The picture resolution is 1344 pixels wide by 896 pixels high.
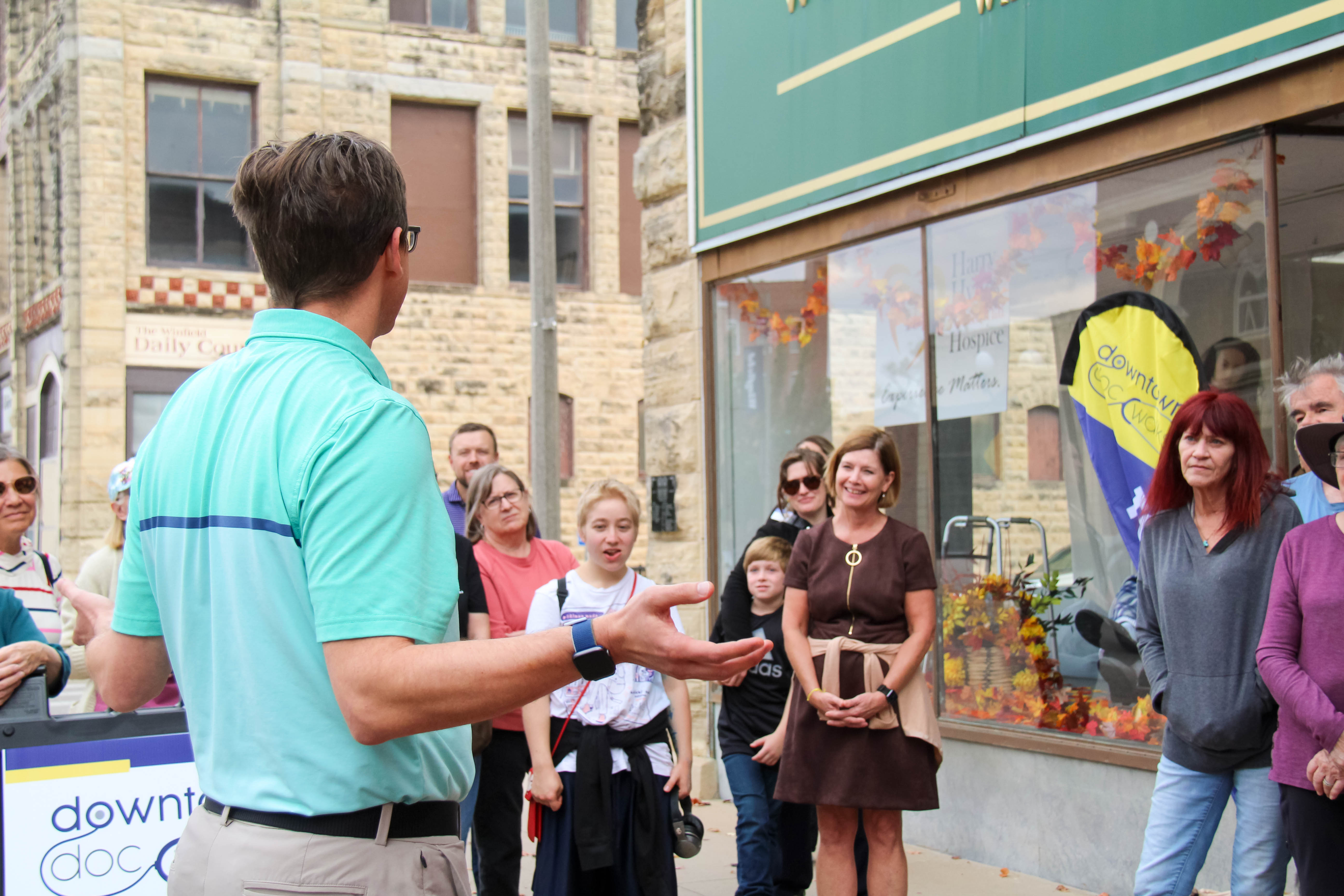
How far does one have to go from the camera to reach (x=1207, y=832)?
4.12 meters

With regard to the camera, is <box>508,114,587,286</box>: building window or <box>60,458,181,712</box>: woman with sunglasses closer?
<box>60,458,181,712</box>: woman with sunglasses

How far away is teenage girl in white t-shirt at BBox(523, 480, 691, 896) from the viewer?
4598 mm

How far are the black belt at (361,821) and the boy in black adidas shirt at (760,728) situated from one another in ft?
11.7

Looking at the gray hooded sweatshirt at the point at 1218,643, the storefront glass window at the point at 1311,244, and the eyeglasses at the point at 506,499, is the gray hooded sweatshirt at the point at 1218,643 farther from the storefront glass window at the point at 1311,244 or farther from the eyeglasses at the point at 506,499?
the eyeglasses at the point at 506,499

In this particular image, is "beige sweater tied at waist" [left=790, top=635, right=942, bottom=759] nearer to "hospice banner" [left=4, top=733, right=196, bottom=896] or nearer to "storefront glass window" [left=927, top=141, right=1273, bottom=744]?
"storefront glass window" [left=927, top=141, right=1273, bottom=744]

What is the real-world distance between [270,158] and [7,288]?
2565 centimetres

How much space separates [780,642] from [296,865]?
4.02 m

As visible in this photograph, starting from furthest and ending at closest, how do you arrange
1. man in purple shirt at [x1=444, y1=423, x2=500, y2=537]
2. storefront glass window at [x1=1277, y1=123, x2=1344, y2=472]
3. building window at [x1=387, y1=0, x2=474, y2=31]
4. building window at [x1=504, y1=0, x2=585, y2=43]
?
building window at [x1=504, y1=0, x2=585, y2=43] → building window at [x1=387, y1=0, x2=474, y2=31] → man in purple shirt at [x1=444, y1=423, x2=500, y2=537] → storefront glass window at [x1=1277, y1=123, x2=1344, y2=472]

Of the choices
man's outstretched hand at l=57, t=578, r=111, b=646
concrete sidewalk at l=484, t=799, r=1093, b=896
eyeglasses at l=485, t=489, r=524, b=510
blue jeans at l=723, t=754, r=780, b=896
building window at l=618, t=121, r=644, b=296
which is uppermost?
building window at l=618, t=121, r=644, b=296

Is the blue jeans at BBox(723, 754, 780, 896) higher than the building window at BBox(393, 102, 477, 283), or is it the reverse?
the building window at BBox(393, 102, 477, 283)

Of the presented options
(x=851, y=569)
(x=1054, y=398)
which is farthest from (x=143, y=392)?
(x=851, y=569)

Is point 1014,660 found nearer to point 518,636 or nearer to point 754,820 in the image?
point 754,820

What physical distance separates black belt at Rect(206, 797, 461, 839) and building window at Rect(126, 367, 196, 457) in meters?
17.0

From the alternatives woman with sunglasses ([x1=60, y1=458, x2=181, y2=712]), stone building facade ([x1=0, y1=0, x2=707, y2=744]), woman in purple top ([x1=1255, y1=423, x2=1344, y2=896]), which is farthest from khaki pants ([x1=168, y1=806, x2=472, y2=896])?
stone building facade ([x1=0, y1=0, x2=707, y2=744])
